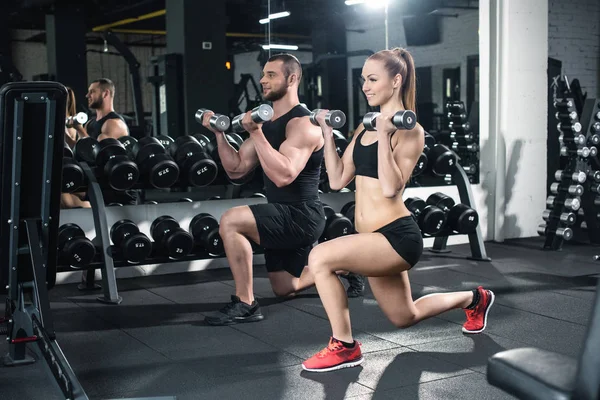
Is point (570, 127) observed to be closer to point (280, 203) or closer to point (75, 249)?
point (280, 203)

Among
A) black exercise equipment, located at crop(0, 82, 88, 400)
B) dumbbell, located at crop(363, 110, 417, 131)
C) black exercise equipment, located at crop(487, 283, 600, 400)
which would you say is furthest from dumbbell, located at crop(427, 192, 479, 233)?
black exercise equipment, located at crop(487, 283, 600, 400)

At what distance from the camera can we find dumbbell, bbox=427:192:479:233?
4820 millimetres

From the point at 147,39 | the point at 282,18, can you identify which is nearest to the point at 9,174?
the point at 282,18

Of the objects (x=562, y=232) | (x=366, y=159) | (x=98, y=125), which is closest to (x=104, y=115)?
(x=98, y=125)

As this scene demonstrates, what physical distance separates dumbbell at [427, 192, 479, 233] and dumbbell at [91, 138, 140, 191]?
1998mm

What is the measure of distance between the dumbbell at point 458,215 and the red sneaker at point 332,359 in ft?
7.35

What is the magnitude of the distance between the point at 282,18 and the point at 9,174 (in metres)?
3.80

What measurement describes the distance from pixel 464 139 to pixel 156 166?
9.11 feet

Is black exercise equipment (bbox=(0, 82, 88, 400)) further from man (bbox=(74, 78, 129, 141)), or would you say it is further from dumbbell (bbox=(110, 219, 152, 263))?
man (bbox=(74, 78, 129, 141))

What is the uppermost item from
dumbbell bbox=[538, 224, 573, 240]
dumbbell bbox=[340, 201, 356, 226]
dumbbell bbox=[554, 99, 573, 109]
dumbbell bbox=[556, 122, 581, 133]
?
dumbbell bbox=[554, 99, 573, 109]

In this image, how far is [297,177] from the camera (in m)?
3.57

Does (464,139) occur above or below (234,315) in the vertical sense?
above

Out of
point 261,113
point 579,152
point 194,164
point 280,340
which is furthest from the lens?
point 579,152

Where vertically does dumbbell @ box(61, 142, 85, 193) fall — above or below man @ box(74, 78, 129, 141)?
below
